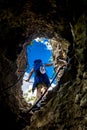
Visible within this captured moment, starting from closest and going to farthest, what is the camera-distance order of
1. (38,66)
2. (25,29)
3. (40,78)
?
(25,29), (40,78), (38,66)

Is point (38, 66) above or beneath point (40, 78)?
above

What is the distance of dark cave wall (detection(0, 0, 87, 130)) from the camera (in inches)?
231

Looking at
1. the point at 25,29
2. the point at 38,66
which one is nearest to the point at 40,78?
the point at 38,66

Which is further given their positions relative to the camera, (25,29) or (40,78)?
(40,78)

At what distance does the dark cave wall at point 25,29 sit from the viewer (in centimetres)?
586

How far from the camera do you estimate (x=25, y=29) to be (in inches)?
333

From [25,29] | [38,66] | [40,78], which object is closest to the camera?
[25,29]

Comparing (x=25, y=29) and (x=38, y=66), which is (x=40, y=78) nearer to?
(x=38, y=66)

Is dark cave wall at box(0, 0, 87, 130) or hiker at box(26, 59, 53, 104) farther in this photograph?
hiker at box(26, 59, 53, 104)

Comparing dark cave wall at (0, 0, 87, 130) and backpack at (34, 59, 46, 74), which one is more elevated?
dark cave wall at (0, 0, 87, 130)

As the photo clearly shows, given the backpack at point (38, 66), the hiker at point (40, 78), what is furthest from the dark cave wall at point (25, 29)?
the backpack at point (38, 66)

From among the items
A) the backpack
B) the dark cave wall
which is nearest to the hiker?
the backpack

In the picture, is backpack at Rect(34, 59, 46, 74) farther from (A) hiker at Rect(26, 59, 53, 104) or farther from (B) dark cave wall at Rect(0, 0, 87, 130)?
(B) dark cave wall at Rect(0, 0, 87, 130)

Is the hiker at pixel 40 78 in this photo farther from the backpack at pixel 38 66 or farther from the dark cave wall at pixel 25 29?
the dark cave wall at pixel 25 29
